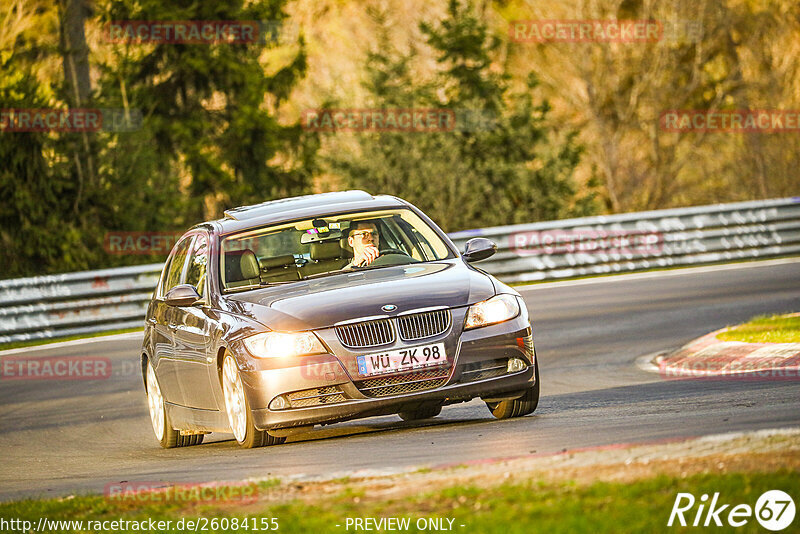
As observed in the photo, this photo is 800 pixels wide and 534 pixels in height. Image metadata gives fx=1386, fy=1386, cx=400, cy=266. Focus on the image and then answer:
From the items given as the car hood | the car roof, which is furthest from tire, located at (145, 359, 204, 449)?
the car hood

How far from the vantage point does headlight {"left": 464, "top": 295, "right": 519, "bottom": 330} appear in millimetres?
9219

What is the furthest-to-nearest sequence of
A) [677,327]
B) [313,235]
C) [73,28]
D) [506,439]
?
1. [73,28]
2. [677,327]
3. [313,235]
4. [506,439]

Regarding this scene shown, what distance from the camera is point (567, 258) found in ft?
78.7

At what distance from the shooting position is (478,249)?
33.9 ft

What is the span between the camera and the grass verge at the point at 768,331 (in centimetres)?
1338

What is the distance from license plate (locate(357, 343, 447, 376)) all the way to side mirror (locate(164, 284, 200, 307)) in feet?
5.87

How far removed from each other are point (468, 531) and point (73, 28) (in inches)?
1060

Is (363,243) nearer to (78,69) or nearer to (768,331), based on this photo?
(768,331)

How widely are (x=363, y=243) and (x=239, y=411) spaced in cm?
175

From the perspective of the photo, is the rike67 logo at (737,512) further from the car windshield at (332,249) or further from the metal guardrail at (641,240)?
the metal guardrail at (641,240)

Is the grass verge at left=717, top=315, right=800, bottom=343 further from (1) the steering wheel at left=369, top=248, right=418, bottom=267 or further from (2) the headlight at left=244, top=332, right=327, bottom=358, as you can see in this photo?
(2) the headlight at left=244, top=332, right=327, bottom=358

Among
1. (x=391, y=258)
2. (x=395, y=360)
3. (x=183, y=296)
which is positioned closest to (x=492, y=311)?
(x=395, y=360)

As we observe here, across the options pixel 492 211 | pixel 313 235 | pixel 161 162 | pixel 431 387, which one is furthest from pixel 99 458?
pixel 492 211

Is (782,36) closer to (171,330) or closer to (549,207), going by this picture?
(549,207)
